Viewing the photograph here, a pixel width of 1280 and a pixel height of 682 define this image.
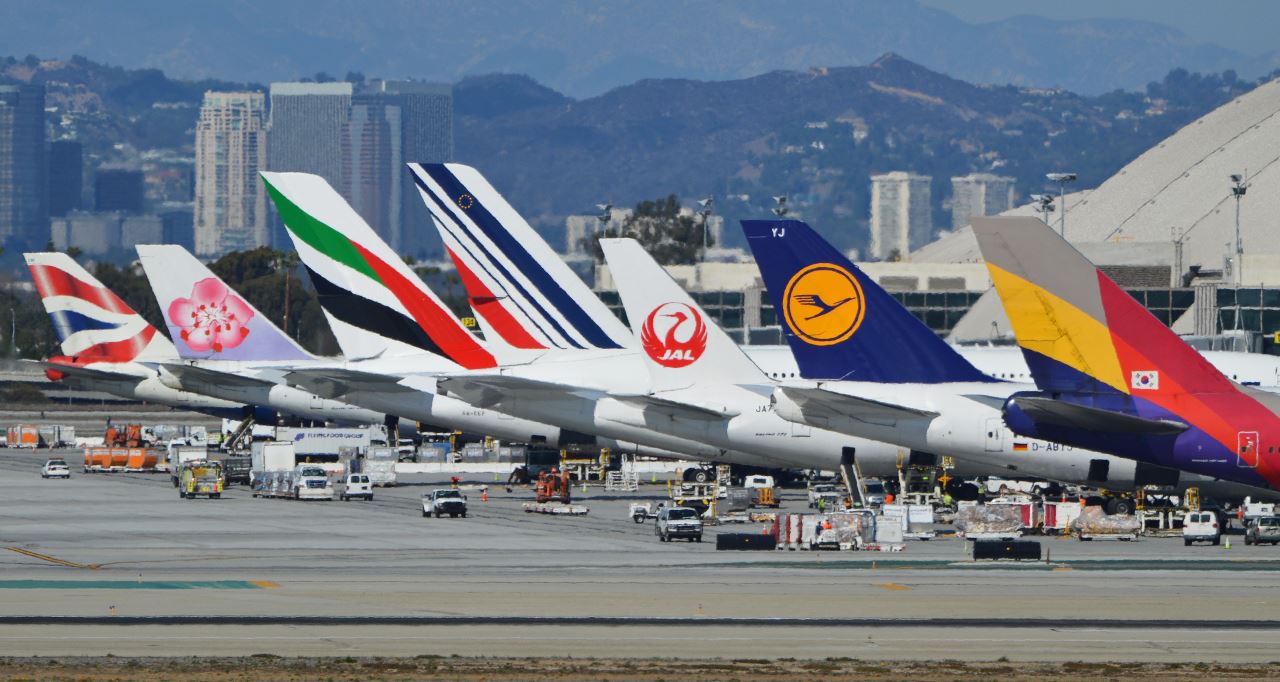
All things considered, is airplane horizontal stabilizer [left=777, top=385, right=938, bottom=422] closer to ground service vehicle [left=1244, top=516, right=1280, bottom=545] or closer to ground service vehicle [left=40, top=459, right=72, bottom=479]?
ground service vehicle [left=1244, top=516, right=1280, bottom=545]

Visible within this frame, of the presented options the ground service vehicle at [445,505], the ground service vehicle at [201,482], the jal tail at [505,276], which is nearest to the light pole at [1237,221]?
the jal tail at [505,276]

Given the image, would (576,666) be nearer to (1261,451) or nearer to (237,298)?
(1261,451)

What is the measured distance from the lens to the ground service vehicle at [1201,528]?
55938 millimetres

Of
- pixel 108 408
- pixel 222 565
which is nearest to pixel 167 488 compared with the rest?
pixel 222 565

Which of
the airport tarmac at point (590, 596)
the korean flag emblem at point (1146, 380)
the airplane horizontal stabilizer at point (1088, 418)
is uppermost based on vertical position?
the korean flag emblem at point (1146, 380)

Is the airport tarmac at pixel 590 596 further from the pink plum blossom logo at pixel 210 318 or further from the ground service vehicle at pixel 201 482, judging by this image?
the pink plum blossom logo at pixel 210 318

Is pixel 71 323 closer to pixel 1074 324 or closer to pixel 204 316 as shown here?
pixel 204 316

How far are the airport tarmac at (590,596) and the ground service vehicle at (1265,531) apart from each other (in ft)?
2.77

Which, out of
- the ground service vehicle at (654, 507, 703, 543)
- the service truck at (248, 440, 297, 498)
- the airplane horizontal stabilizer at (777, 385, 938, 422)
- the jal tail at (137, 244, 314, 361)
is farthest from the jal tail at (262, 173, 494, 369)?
the airplane horizontal stabilizer at (777, 385, 938, 422)

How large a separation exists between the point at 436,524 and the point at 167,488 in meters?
23.5

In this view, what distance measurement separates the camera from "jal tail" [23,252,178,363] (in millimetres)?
107875

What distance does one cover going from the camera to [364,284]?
83.6 m

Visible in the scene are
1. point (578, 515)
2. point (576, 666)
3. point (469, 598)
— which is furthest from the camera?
point (578, 515)

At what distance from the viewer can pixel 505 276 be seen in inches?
3103
